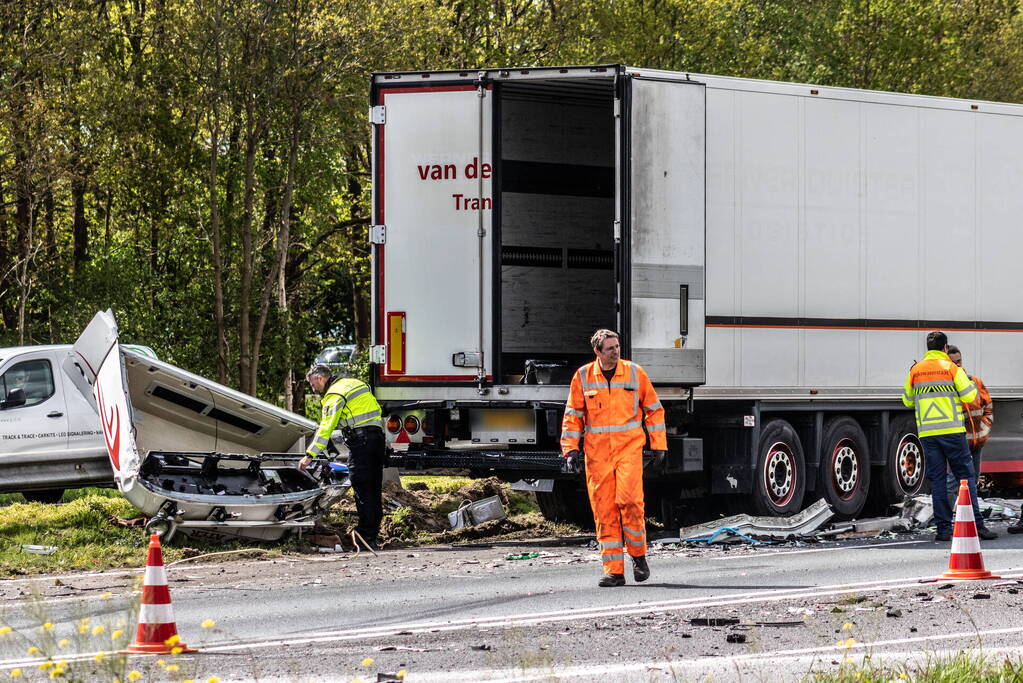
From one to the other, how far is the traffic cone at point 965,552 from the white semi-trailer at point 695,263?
3.24 metres

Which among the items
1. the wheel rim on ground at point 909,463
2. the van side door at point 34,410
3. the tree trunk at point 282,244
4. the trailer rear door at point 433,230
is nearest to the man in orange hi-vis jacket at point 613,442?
the trailer rear door at point 433,230

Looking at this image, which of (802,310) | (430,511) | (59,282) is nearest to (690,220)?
(802,310)

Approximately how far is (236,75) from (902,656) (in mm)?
18466

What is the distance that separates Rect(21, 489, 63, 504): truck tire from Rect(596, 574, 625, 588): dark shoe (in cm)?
755

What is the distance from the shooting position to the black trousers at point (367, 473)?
13258mm

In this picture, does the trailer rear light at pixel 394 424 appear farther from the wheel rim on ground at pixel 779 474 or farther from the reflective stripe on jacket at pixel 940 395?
the reflective stripe on jacket at pixel 940 395

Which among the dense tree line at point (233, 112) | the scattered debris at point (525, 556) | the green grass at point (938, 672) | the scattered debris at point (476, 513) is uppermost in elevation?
the dense tree line at point (233, 112)

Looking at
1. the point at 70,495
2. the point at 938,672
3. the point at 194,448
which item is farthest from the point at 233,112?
the point at 938,672

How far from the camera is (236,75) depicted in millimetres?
23953

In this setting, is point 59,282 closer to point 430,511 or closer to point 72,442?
point 72,442

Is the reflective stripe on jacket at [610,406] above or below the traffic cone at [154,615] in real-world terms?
above

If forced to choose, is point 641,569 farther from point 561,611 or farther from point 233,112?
point 233,112

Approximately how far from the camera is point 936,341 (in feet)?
41.3

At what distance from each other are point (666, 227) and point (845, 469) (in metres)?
3.23
